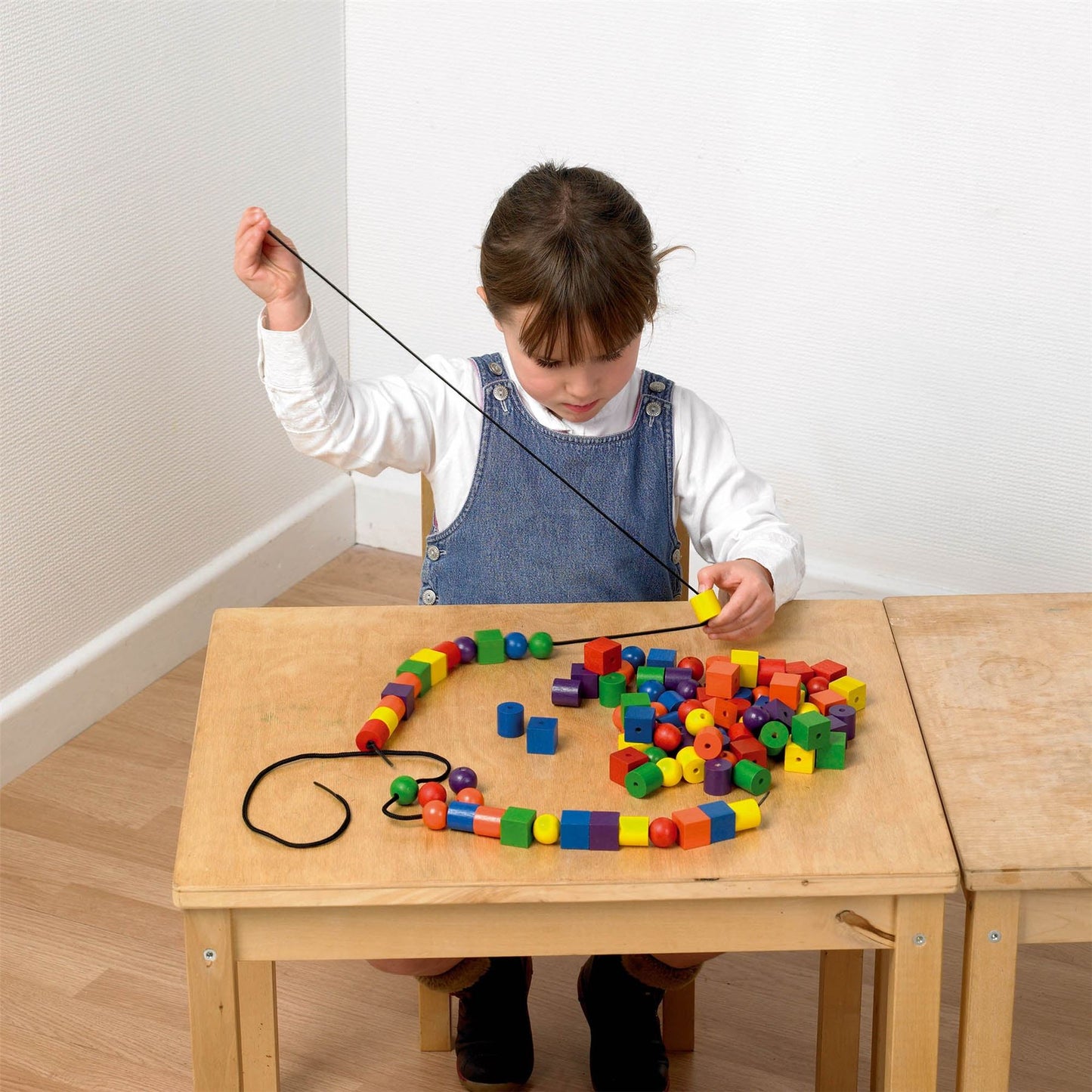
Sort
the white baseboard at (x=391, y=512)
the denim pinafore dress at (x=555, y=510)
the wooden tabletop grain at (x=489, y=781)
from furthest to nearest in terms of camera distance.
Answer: the white baseboard at (x=391, y=512)
the denim pinafore dress at (x=555, y=510)
the wooden tabletop grain at (x=489, y=781)

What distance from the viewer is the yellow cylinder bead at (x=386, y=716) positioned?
1104mm

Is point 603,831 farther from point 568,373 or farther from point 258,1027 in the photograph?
point 568,373

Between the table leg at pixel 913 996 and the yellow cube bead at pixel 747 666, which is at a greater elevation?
the yellow cube bead at pixel 747 666

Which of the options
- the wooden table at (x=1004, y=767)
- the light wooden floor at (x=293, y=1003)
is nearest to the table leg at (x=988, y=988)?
the wooden table at (x=1004, y=767)

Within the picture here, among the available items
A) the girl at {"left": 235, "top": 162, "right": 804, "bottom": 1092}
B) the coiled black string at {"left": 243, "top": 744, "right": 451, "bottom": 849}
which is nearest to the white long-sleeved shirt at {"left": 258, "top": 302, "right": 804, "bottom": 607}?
the girl at {"left": 235, "top": 162, "right": 804, "bottom": 1092}

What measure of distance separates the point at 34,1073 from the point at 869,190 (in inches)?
70.8

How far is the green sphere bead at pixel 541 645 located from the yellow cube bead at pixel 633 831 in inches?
10.9

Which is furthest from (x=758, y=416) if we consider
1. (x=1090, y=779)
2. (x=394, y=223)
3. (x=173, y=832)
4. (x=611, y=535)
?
(x=1090, y=779)

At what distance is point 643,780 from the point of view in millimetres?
1029

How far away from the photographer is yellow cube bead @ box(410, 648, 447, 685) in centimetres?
118

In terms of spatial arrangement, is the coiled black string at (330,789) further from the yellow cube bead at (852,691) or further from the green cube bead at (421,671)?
the yellow cube bead at (852,691)

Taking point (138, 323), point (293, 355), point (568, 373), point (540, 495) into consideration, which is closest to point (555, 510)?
point (540, 495)

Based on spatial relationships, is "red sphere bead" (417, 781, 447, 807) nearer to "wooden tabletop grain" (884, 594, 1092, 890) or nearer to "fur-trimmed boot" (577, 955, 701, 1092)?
"wooden tabletop grain" (884, 594, 1092, 890)

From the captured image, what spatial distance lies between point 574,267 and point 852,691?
0.47m
